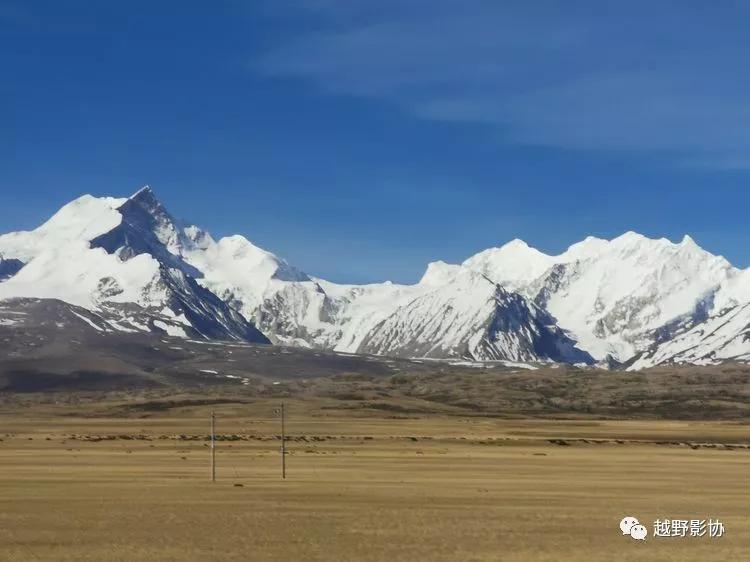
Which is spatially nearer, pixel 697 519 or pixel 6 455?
pixel 697 519

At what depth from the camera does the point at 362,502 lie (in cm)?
6625

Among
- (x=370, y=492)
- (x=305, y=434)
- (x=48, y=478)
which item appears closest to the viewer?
(x=370, y=492)

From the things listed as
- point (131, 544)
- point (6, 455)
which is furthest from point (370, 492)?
point (6, 455)

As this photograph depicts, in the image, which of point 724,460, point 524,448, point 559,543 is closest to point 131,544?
point 559,543

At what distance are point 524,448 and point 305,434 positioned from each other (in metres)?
44.4

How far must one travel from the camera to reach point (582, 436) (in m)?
172

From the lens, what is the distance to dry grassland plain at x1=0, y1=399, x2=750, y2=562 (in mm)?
48312

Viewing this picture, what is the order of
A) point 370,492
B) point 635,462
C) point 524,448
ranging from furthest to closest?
point 524,448 → point 635,462 → point 370,492

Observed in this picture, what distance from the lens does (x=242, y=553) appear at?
4672 cm

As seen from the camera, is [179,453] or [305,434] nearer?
[179,453]

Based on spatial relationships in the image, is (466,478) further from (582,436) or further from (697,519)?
(582,436)

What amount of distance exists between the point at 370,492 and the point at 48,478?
78.3 feet

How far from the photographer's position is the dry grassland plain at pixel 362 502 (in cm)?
4831

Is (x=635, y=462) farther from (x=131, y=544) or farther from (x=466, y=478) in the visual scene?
(x=131, y=544)
